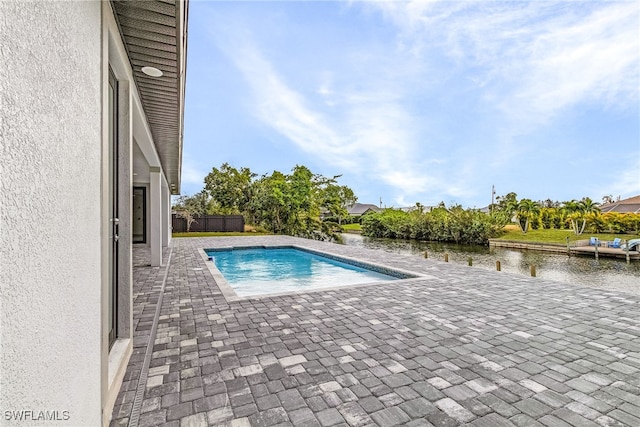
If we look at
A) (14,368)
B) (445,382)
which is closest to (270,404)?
(445,382)

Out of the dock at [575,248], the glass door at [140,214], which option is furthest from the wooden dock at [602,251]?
the glass door at [140,214]

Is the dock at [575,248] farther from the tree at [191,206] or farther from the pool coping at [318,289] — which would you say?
the tree at [191,206]

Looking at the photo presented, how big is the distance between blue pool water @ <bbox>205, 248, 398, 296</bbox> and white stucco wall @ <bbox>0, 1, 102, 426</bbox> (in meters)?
5.14

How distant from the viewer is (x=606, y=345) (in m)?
3.44

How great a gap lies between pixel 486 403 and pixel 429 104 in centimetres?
3114

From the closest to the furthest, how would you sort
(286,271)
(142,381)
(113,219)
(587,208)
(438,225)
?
(142,381), (113,219), (286,271), (587,208), (438,225)

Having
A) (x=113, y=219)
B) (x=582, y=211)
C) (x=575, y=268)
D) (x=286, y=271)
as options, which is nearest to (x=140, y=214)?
(x=286, y=271)

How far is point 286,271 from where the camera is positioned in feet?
35.0

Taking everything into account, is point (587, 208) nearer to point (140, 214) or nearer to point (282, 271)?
point (282, 271)

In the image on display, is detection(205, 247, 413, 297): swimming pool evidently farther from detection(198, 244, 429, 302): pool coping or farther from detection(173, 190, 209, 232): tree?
detection(173, 190, 209, 232): tree

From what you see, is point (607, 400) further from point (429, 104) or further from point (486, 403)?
point (429, 104)

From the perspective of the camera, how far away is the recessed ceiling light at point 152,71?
11.2ft

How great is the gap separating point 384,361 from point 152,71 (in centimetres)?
382

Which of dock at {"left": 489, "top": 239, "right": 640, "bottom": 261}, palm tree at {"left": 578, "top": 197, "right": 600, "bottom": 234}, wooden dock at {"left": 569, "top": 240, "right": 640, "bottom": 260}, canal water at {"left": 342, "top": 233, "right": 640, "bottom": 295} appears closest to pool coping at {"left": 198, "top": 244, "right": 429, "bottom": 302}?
canal water at {"left": 342, "top": 233, "right": 640, "bottom": 295}
